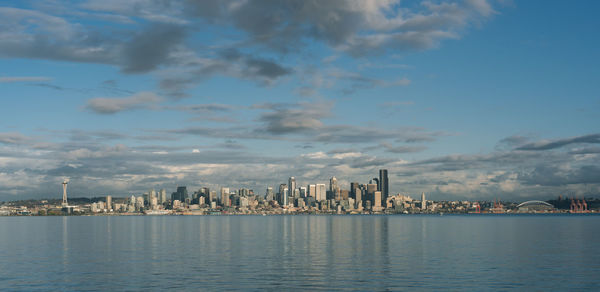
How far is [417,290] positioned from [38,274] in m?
51.8

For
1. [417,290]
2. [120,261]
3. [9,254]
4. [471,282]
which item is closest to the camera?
[417,290]

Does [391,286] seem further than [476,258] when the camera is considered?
No

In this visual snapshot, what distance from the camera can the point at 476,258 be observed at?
89750 mm

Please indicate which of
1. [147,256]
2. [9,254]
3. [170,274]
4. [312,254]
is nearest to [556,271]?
[312,254]

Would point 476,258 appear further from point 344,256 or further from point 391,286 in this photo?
point 391,286

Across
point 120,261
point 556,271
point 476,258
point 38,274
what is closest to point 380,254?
point 476,258

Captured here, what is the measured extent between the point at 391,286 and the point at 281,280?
13.9 metres

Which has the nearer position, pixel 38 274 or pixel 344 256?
pixel 38 274

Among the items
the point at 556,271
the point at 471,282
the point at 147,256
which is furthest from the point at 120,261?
the point at 556,271

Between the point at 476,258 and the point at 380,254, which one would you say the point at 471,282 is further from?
the point at 380,254

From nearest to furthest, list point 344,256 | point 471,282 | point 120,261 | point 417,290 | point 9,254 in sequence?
point 417,290 → point 471,282 → point 120,261 → point 344,256 → point 9,254

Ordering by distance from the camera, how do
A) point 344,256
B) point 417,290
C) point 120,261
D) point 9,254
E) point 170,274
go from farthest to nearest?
point 9,254, point 344,256, point 120,261, point 170,274, point 417,290

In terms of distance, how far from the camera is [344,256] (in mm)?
93125

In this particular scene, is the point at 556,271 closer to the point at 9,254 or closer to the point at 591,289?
the point at 591,289
